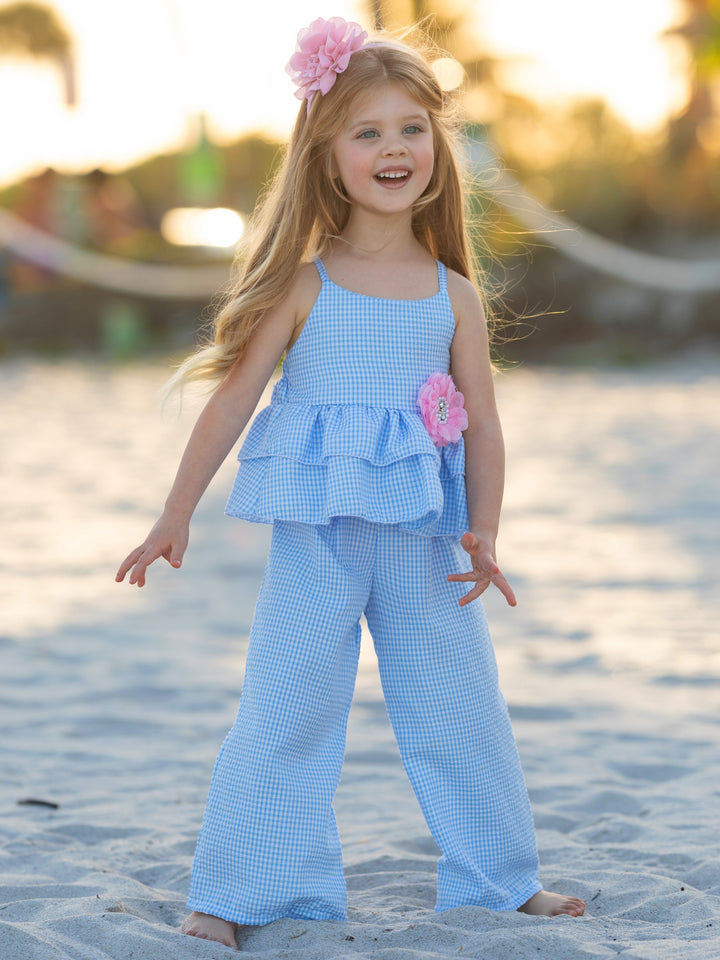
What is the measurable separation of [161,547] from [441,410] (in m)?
0.55

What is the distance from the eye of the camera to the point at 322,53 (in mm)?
2250

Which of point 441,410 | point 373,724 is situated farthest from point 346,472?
point 373,724

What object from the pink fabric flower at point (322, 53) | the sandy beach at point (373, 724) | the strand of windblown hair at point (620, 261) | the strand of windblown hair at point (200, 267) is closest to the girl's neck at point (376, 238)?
the pink fabric flower at point (322, 53)

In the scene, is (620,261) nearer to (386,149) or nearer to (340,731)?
(386,149)

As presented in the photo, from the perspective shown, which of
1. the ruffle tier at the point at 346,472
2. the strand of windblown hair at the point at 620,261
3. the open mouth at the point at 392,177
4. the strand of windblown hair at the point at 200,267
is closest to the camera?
the ruffle tier at the point at 346,472

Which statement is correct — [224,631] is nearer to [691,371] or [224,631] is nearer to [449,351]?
[449,351]

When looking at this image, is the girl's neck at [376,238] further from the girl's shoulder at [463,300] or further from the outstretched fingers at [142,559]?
the outstretched fingers at [142,559]

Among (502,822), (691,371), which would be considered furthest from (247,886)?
(691,371)

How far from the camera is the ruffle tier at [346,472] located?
2154 millimetres

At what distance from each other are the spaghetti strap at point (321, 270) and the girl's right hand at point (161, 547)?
50cm

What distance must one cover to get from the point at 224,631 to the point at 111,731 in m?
1.10

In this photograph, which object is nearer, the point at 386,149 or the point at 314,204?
the point at 386,149

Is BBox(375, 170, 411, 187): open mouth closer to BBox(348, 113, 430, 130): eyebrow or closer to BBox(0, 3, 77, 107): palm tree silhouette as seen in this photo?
BBox(348, 113, 430, 130): eyebrow

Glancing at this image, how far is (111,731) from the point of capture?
3543 millimetres
